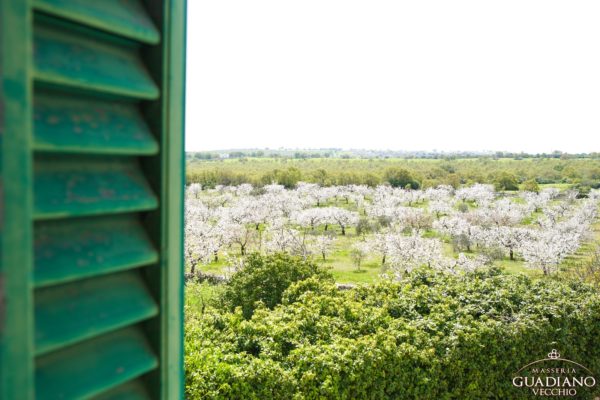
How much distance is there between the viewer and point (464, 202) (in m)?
23.1

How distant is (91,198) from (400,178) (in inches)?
1056

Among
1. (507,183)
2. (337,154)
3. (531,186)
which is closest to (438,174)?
(507,183)

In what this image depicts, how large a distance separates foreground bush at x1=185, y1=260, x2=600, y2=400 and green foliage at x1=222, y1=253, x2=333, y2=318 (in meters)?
0.58

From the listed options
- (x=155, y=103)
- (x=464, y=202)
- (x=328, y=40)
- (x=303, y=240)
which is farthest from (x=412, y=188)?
(x=155, y=103)

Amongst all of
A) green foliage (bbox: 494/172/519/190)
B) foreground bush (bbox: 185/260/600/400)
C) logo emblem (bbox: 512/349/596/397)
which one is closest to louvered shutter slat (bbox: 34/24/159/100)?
foreground bush (bbox: 185/260/600/400)

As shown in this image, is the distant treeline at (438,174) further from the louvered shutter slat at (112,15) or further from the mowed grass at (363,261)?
the louvered shutter slat at (112,15)

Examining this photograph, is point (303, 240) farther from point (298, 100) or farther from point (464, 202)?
point (298, 100)

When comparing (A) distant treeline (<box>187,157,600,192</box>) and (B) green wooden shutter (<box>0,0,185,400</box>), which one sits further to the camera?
(A) distant treeline (<box>187,157,600,192</box>)

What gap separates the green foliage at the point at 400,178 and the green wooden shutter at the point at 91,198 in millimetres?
25913

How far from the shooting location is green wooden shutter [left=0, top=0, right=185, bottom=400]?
0.34 m

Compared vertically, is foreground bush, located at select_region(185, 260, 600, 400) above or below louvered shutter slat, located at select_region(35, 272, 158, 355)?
below

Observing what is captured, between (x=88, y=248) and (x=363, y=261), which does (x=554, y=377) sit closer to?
(x=88, y=248)

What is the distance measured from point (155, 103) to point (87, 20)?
11cm

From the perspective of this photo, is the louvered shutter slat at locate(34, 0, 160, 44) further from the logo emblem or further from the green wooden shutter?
the logo emblem
